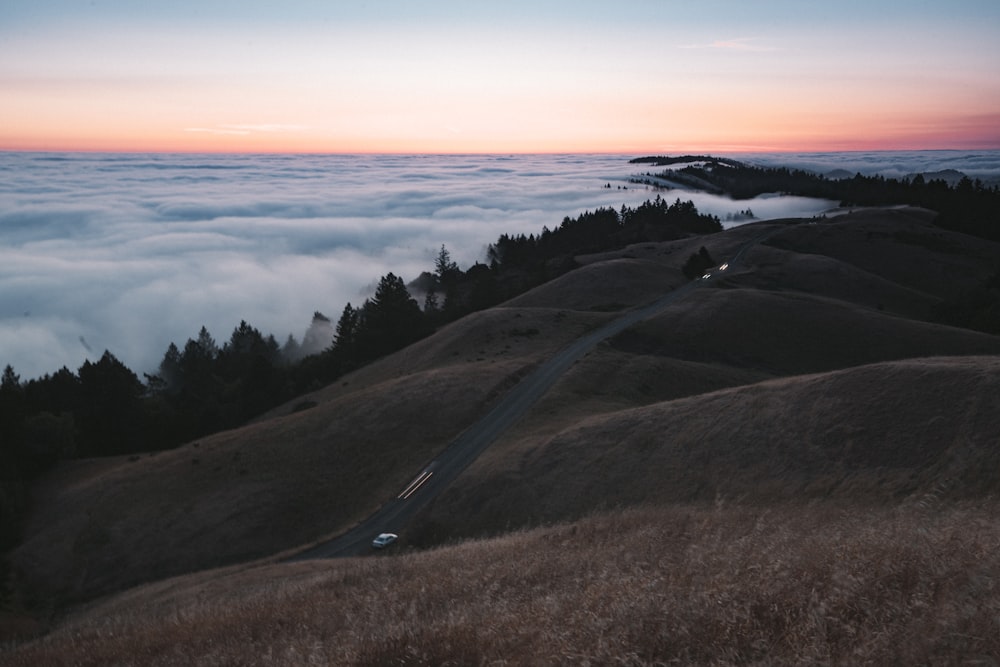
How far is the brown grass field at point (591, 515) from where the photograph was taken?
7996 millimetres

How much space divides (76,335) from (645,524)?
22445 cm

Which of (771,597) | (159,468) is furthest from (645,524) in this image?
(159,468)

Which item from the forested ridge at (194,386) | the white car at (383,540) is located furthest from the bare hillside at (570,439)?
the forested ridge at (194,386)

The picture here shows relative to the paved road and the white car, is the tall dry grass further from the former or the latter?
the paved road

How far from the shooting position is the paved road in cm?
3509

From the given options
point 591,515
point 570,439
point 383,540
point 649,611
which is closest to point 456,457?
point 570,439

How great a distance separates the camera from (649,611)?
808cm

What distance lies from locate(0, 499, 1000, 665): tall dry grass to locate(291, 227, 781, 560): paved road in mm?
18828

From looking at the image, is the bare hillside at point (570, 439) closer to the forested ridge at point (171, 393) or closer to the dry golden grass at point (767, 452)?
the dry golden grass at point (767, 452)

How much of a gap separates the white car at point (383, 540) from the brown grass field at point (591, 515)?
96 cm

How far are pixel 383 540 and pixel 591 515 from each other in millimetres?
13422

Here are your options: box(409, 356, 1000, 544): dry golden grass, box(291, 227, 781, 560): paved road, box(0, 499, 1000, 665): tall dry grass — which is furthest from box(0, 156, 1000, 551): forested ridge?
box(0, 499, 1000, 665): tall dry grass

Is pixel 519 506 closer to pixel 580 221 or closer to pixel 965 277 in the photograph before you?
pixel 965 277

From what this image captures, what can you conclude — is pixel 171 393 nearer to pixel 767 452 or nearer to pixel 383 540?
pixel 383 540
